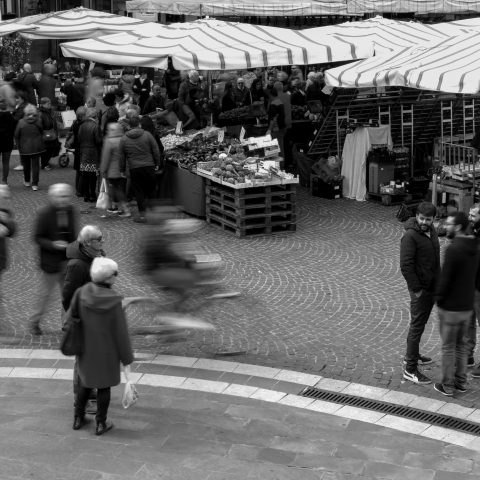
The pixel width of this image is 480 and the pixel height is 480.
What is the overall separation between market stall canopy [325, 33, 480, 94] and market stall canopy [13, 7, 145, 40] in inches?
270

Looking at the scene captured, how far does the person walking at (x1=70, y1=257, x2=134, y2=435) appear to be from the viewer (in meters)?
7.83

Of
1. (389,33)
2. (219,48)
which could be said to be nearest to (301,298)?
(219,48)

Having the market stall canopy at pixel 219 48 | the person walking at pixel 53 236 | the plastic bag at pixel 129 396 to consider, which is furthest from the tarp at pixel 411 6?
the plastic bag at pixel 129 396

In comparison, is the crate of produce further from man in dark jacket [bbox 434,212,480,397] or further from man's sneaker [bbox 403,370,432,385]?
man in dark jacket [bbox 434,212,480,397]

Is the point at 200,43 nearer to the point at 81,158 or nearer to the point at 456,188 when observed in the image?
the point at 81,158

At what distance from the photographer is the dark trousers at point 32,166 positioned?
17.5 metres

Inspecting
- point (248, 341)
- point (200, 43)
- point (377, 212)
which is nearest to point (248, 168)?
point (377, 212)

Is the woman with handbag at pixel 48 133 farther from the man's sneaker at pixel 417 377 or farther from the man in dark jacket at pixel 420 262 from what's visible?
the man's sneaker at pixel 417 377

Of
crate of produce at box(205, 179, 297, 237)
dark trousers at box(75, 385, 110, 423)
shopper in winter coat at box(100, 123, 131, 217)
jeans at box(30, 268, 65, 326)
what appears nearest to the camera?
dark trousers at box(75, 385, 110, 423)

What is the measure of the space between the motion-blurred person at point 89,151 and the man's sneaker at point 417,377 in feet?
28.2

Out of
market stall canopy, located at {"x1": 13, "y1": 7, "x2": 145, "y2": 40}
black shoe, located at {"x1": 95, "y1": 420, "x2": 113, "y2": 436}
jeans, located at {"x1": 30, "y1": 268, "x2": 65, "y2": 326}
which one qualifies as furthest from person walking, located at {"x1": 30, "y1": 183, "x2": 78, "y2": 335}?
market stall canopy, located at {"x1": 13, "y1": 7, "x2": 145, "y2": 40}

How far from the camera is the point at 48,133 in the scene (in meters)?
19.0

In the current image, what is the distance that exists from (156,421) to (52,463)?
3.70 ft

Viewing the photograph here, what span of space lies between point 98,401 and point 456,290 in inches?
124
